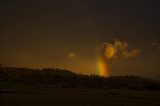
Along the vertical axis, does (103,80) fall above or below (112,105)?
above

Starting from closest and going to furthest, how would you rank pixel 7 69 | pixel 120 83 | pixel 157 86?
pixel 157 86 < pixel 120 83 < pixel 7 69

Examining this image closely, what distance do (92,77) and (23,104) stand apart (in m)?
115

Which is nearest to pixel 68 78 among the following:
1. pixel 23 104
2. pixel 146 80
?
pixel 146 80

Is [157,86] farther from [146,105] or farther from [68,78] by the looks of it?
[146,105]

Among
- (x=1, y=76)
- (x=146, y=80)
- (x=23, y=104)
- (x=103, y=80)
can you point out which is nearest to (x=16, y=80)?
(x=1, y=76)

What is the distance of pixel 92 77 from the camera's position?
164 metres

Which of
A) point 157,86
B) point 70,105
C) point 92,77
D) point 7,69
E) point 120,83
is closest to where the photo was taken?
point 70,105

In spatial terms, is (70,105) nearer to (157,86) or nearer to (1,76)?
(157,86)

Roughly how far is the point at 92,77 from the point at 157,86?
149 feet

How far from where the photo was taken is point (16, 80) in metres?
155

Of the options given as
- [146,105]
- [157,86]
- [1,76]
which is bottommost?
[146,105]

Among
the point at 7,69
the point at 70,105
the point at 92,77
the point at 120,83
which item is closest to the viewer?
the point at 70,105

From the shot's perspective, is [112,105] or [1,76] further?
[1,76]

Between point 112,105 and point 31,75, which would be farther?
point 31,75
